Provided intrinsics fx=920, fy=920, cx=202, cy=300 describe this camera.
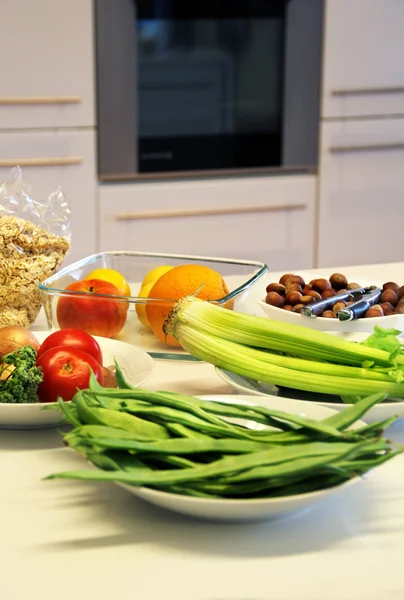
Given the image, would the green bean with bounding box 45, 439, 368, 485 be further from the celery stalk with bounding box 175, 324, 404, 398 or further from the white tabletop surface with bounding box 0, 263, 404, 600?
the celery stalk with bounding box 175, 324, 404, 398

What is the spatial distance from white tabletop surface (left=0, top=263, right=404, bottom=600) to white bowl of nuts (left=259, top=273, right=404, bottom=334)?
12.4 inches

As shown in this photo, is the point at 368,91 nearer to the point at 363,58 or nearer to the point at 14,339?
the point at 363,58

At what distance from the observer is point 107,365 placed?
1.05 metres

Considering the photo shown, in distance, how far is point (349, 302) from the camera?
117cm

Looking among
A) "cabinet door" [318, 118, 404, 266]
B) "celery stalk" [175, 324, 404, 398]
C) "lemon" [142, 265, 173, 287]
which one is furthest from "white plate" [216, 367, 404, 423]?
"cabinet door" [318, 118, 404, 266]

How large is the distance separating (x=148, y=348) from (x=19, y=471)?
1.24ft

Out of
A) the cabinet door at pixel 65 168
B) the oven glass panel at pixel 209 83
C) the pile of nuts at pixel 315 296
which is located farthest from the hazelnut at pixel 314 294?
the oven glass panel at pixel 209 83

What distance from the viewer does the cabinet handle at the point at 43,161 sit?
7.95ft

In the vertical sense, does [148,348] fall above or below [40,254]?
below

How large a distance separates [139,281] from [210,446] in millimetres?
742

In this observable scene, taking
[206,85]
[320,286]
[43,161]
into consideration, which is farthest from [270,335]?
[206,85]

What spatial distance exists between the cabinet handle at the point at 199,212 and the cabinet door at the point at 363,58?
1.02ft

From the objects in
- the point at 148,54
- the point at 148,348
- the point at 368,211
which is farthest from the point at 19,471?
the point at 368,211

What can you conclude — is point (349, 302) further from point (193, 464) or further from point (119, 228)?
point (119, 228)
